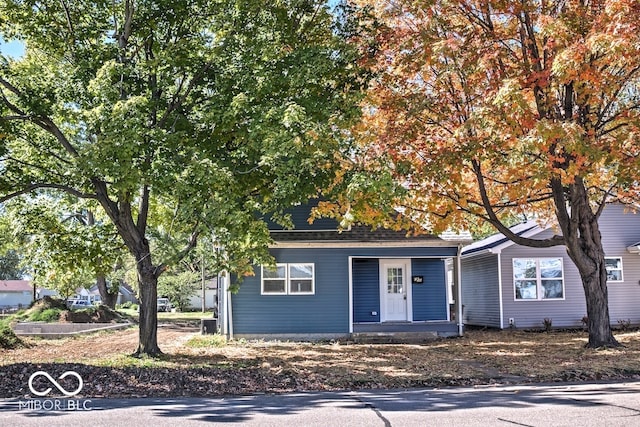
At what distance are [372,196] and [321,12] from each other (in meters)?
5.39

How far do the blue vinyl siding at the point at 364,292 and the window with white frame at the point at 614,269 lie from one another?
9614mm

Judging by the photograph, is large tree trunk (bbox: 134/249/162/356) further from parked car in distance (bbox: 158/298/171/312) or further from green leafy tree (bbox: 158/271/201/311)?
parked car in distance (bbox: 158/298/171/312)

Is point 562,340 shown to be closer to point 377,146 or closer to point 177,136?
point 377,146

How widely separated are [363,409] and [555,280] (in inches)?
679

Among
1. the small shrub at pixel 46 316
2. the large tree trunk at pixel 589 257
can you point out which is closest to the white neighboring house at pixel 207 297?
the small shrub at pixel 46 316

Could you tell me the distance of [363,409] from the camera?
26.7ft

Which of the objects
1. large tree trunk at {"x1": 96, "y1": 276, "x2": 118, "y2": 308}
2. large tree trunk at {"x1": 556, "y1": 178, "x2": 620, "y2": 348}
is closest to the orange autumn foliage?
large tree trunk at {"x1": 556, "y1": 178, "x2": 620, "y2": 348}

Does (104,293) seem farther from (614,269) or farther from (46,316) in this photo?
(614,269)

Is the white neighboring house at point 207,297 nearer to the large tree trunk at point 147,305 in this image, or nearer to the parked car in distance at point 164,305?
the parked car in distance at point 164,305

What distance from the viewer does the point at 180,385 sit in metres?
10.3

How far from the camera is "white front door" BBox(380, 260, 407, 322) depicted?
20.8 meters

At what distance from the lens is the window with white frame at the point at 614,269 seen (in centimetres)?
2317

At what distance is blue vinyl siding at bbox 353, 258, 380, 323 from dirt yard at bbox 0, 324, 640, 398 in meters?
2.32

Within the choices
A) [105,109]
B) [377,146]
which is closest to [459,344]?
[377,146]
